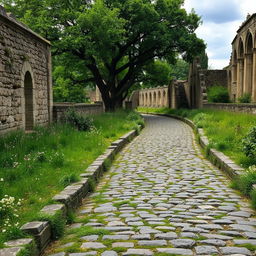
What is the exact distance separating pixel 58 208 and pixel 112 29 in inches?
742

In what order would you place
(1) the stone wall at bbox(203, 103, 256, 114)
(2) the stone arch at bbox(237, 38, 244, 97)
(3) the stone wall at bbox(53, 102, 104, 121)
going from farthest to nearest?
(2) the stone arch at bbox(237, 38, 244, 97), (1) the stone wall at bbox(203, 103, 256, 114), (3) the stone wall at bbox(53, 102, 104, 121)

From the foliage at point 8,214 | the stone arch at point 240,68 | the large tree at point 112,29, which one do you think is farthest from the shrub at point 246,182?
the stone arch at point 240,68

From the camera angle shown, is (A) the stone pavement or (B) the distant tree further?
(B) the distant tree

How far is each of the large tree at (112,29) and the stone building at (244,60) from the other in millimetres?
3145

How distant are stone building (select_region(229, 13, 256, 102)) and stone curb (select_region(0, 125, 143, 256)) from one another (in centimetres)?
1824

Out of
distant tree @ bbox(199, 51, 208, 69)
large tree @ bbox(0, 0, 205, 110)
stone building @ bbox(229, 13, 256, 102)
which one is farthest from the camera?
distant tree @ bbox(199, 51, 208, 69)

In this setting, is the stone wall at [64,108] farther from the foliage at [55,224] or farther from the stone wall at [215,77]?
the stone wall at [215,77]

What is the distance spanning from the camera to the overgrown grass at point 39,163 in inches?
204

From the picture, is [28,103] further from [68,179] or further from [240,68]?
[240,68]

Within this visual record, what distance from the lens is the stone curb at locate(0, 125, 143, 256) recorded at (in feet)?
11.7

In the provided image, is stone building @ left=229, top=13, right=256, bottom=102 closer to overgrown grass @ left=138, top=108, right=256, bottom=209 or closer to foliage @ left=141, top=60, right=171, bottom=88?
foliage @ left=141, top=60, right=171, bottom=88

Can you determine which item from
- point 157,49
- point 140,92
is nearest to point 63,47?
point 157,49

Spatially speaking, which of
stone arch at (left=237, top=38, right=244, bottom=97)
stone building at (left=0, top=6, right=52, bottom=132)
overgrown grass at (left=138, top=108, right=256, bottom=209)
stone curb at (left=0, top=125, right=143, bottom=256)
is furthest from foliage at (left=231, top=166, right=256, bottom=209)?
stone arch at (left=237, top=38, right=244, bottom=97)

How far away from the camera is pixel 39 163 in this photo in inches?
286
